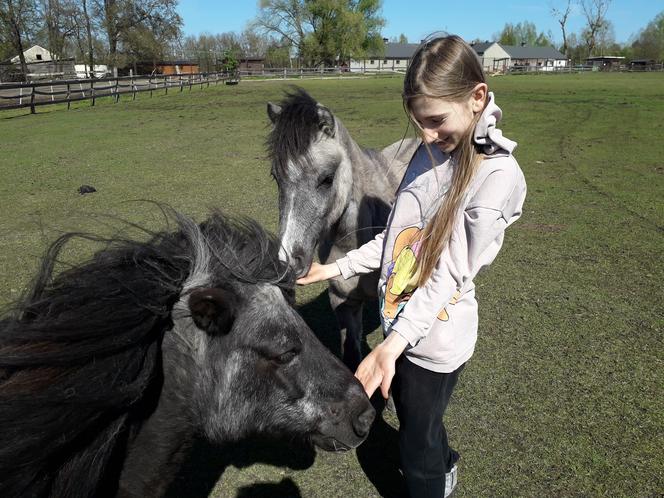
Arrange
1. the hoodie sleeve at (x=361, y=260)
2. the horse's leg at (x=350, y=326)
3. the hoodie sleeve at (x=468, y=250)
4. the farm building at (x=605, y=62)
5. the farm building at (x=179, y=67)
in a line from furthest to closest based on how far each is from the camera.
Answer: the farm building at (x=605, y=62) < the farm building at (x=179, y=67) < the horse's leg at (x=350, y=326) < the hoodie sleeve at (x=361, y=260) < the hoodie sleeve at (x=468, y=250)

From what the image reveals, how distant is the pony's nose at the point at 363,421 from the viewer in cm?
209

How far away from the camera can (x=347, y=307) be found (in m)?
3.91

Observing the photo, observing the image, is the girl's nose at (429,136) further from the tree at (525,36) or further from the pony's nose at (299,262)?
the tree at (525,36)

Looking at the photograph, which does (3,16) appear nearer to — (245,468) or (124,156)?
(124,156)

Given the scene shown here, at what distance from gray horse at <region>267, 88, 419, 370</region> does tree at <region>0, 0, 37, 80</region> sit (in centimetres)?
4615

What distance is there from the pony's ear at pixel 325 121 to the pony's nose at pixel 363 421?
209 centimetres

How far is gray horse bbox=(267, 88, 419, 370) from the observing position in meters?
3.36

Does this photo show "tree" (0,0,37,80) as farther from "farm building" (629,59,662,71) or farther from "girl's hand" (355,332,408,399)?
"farm building" (629,59,662,71)

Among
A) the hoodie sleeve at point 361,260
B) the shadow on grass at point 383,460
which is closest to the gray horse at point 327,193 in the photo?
the hoodie sleeve at point 361,260

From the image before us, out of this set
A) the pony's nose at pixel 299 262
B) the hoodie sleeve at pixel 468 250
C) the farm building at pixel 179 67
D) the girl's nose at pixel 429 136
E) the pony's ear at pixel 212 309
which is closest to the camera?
the pony's ear at pixel 212 309

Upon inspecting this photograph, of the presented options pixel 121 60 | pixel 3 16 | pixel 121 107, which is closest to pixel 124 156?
pixel 121 107

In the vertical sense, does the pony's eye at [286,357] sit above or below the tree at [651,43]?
below

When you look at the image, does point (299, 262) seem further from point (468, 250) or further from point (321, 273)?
point (468, 250)

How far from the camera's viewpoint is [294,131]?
340 cm
